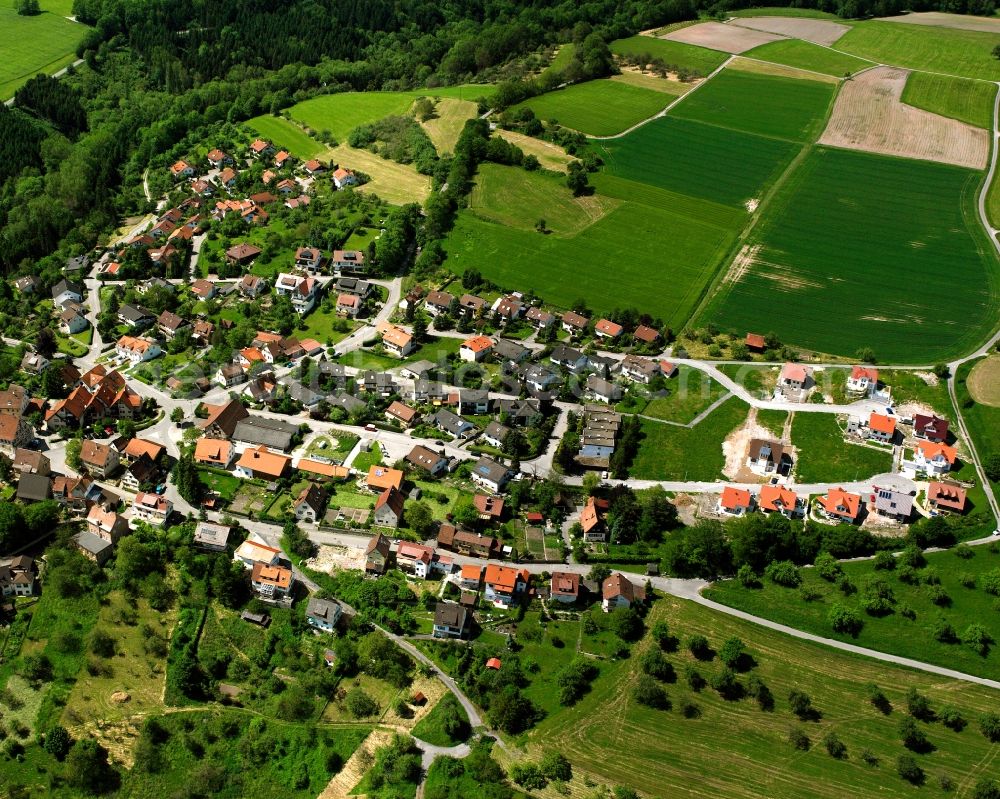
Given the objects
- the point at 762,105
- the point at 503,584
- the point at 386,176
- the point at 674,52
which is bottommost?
the point at 503,584

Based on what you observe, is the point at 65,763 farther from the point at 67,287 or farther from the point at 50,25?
the point at 50,25

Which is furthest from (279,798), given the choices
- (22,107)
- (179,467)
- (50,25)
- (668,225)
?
(50,25)

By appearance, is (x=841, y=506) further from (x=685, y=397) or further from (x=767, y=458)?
(x=685, y=397)

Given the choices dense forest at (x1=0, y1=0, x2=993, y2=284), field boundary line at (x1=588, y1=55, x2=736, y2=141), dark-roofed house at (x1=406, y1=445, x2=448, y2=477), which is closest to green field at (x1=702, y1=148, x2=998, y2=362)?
field boundary line at (x1=588, y1=55, x2=736, y2=141)

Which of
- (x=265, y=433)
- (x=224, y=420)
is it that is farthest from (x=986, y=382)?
(x=224, y=420)

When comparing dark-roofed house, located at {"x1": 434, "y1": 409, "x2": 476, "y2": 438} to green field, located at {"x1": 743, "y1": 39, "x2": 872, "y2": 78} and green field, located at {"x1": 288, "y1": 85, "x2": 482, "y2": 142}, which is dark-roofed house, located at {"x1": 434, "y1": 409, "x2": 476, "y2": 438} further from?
green field, located at {"x1": 743, "y1": 39, "x2": 872, "y2": 78}

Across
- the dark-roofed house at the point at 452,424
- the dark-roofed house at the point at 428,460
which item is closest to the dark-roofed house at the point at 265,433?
the dark-roofed house at the point at 428,460
